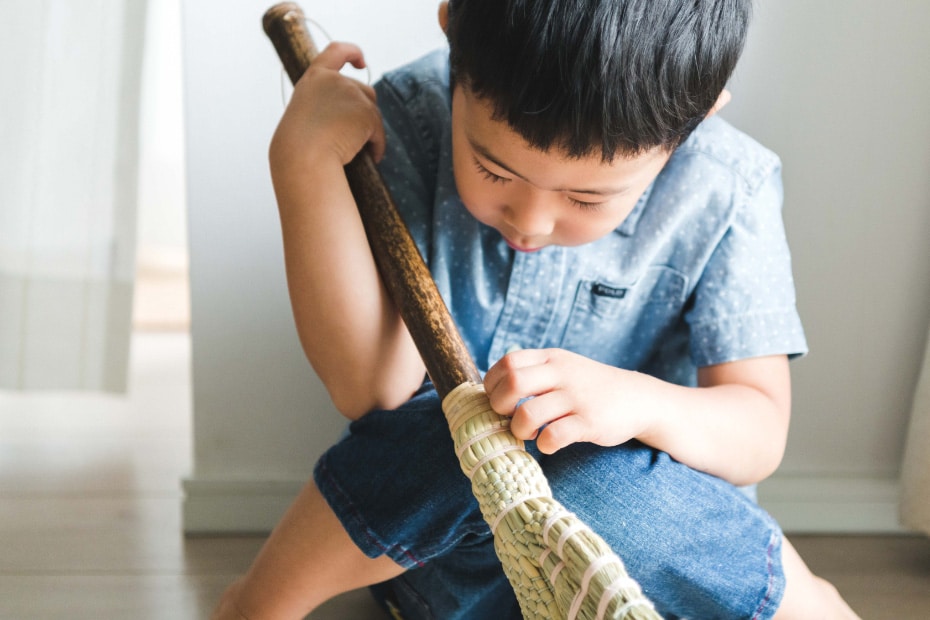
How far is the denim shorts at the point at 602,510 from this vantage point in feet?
2.29

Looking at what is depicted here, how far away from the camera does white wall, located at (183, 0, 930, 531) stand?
3.14ft

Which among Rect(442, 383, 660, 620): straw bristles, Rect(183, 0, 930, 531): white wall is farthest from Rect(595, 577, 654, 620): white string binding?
A: Rect(183, 0, 930, 531): white wall

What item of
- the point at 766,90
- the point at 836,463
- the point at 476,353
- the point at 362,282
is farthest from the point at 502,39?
the point at 836,463

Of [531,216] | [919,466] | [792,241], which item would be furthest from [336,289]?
[919,466]

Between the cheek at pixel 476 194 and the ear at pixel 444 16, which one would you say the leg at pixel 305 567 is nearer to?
the cheek at pixel 476 194

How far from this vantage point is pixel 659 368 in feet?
3.02

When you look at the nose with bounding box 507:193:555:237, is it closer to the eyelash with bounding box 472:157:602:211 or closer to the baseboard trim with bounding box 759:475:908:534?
the eyelash with bounding box 472:157:602:211

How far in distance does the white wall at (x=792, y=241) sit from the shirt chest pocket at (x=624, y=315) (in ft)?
0.81

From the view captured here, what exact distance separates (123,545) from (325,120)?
Answer: 534 millimetres

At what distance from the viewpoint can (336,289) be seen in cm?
78

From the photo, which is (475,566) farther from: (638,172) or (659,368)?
(638,172)

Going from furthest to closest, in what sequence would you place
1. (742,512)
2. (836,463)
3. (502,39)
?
(836,463) < (742,512) < (502,39)

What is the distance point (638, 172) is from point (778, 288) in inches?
8.9

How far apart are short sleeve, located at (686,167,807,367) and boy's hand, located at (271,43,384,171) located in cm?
32
